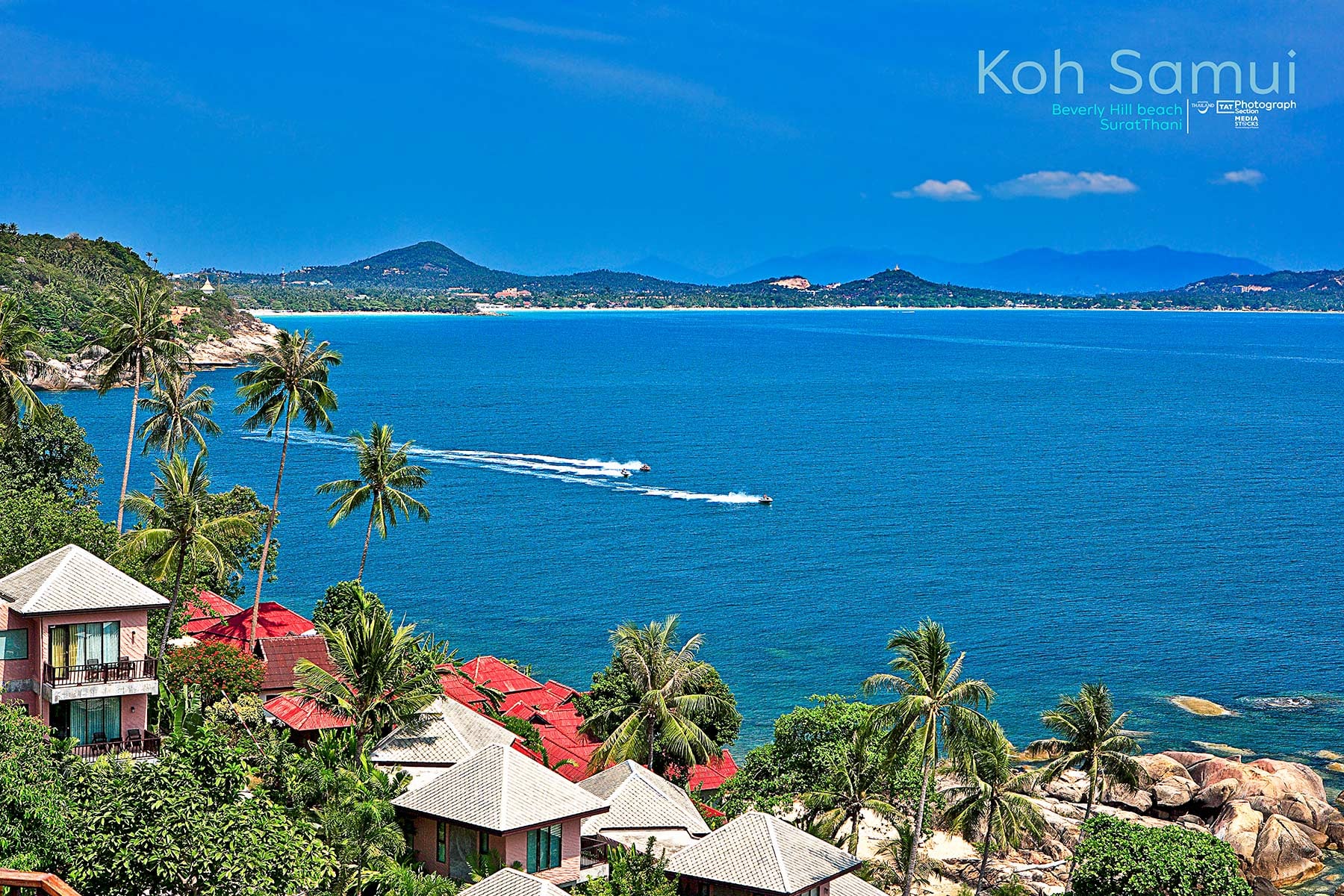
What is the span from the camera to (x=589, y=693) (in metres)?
46.0

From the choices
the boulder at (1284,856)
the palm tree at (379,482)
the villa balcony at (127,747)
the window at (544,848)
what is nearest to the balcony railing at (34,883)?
the window at (544,848)

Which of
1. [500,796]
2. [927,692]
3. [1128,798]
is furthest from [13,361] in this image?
[1128,798]

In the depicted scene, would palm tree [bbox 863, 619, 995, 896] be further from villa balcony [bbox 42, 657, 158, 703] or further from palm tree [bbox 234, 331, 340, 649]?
palm tree [bbox 234, 331, 340, 649]

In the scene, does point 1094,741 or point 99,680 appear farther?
point 1094,741

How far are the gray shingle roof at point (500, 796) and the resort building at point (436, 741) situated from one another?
2.05 meters

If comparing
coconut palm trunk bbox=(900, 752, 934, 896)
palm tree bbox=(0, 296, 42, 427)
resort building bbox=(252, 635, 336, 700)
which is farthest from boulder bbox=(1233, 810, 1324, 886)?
palm tree bbox=(0, 296, 42, 427)

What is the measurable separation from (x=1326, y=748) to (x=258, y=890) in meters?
46.4

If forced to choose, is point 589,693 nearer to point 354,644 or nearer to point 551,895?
point 354,644

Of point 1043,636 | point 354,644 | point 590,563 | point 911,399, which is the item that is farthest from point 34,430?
point 911,399

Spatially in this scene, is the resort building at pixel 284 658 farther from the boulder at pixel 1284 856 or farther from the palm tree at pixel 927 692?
the boulder at pixel 1284 856

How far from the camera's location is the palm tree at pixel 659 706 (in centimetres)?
4238

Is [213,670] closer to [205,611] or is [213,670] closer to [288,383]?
[288,383]

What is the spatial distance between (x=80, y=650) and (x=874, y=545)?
6018 centimetres

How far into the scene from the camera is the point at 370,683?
3909cm
